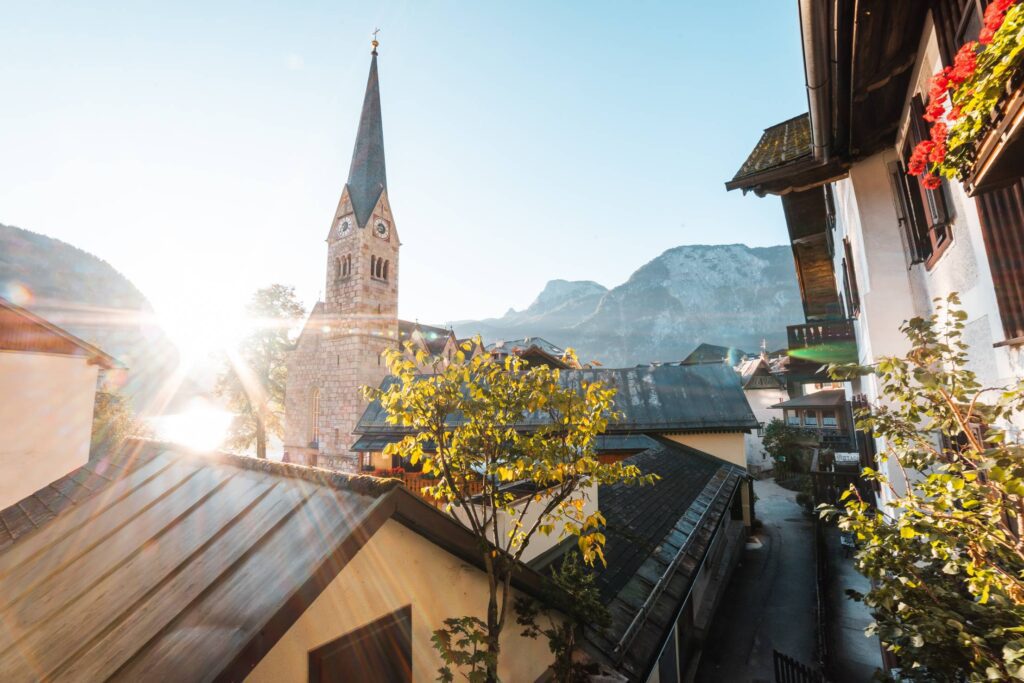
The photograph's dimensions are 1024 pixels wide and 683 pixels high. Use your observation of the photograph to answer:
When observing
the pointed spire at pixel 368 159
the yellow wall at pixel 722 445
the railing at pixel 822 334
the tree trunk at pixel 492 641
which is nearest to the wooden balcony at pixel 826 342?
the railing at pixel 822 334

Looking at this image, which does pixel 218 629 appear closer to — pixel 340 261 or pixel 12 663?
pixel 12 663

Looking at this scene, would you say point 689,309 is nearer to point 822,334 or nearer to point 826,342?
point 822,334

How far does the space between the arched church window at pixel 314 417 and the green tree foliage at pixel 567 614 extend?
29327mm

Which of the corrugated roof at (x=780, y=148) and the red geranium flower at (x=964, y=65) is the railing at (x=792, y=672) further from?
the red geranium flower at (x=964, y=65)

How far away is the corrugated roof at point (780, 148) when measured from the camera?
6.09 meters

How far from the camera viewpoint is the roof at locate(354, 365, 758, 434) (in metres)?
15.6

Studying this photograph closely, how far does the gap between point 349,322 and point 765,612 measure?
82.9 ft

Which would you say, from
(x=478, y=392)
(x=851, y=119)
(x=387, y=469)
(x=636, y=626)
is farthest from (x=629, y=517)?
(x=387, y=469)

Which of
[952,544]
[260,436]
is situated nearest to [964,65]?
[952,544]

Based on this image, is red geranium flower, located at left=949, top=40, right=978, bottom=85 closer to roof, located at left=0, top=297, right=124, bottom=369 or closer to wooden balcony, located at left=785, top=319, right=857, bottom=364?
wooden balcony, located at left=785, top=319, right=857, bottom=364

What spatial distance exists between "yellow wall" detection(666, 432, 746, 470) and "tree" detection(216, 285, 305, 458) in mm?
27239

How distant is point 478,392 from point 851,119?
17.8 feet

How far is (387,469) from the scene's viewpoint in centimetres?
1908

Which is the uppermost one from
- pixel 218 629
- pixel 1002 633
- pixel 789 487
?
pixel 218 629
